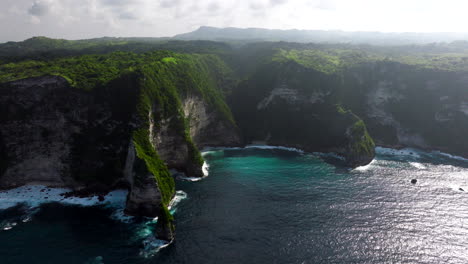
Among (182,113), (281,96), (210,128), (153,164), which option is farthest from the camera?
(281,96)

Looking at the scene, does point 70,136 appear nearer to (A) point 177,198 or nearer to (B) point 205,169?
(A) point 177,198

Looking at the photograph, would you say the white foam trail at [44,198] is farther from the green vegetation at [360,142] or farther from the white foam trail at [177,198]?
the green vegetation at [360,142]

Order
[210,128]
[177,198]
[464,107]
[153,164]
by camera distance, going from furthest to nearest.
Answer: [210,128], [464,107], [177,198], [153,164]

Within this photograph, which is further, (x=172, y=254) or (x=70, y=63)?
(x=70, y=63)

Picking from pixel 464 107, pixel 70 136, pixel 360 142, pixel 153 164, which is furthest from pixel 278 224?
pixel 464 107

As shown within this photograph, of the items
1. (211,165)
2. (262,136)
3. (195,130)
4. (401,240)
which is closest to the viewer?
(401,240)

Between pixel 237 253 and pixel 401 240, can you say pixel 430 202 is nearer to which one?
pixel 401 240

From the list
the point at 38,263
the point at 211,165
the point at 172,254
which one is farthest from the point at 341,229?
the point at 38,263

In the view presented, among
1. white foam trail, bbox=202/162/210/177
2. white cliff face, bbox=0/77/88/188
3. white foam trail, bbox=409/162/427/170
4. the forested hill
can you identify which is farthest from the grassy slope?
white foam trail, bbox=409/162/427/170
